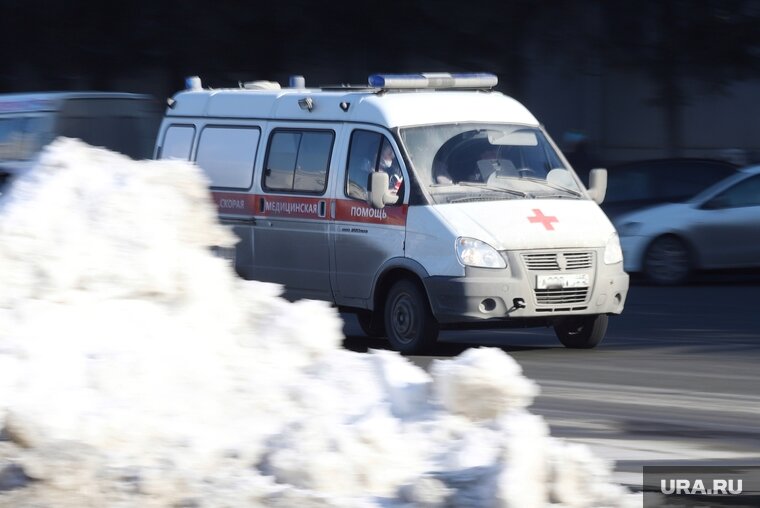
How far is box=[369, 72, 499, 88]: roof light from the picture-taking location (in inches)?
472

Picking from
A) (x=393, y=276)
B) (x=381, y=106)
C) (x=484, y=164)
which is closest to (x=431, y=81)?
(x=381, y=106)

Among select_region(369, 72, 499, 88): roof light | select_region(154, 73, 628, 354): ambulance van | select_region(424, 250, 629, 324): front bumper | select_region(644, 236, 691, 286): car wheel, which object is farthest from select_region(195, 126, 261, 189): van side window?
select_region(644, 236, 691, 286): car wheel

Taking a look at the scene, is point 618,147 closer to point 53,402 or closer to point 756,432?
point 756,432

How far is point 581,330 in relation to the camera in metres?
12.0

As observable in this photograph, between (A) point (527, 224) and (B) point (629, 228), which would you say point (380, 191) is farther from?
(B) point (629, 228)

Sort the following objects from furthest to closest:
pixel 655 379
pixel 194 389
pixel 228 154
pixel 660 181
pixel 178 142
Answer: pixel 660 181 → pixel 178 142 → pixel 228 154 → pixel 655 379 → pixel 194 389

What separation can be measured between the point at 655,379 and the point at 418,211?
2325mm

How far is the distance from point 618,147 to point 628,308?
19144mm

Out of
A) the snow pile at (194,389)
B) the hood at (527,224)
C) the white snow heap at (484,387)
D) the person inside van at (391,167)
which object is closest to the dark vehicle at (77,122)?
the person inside van at (391,167)

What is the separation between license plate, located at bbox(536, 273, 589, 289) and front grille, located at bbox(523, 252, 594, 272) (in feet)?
0.19

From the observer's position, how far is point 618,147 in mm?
33844

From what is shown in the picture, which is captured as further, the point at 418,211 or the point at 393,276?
the point at 393,276

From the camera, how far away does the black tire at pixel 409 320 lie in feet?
37.3

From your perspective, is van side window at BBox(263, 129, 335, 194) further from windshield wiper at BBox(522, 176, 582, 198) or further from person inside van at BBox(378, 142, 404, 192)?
windshield wiper at BBox(522, 176, 582, 198)
